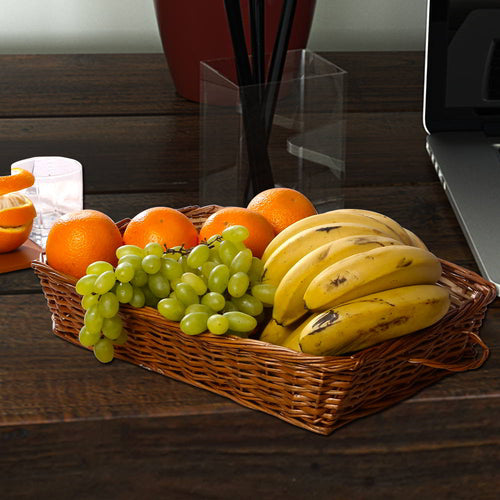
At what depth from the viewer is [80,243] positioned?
2.23 ft

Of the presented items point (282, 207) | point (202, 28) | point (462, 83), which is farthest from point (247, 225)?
point (202, 28)

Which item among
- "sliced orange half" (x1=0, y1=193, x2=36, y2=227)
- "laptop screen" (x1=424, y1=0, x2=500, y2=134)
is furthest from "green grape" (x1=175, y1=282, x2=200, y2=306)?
"laptop screen" (x1=424, y1=0, x2=500, y2=134)

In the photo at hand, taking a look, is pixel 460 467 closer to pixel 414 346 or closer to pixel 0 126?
pixel 414 346

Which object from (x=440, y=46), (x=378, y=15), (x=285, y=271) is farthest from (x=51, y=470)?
(x=378, y=15)

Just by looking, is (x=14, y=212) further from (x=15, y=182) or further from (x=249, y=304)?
(x=249, y=304)

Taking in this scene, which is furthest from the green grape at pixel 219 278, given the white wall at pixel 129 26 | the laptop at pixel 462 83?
the white wall at pixel 129 26

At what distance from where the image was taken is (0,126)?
3.77 feet

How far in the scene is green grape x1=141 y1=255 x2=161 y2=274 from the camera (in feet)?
1.95

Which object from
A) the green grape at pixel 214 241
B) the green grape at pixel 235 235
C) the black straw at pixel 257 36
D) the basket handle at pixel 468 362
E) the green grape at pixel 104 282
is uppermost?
the black straw at pixel 257 36

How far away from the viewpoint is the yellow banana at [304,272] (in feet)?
1.89

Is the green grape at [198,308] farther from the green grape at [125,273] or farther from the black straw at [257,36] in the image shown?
the black straw at [257,36]

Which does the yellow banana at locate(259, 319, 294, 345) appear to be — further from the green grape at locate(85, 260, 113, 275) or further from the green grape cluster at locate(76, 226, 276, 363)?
the green grape at locate(85, 260, 113, 275)

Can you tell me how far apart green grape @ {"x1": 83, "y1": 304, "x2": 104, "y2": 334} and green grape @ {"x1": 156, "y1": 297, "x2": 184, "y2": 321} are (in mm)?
44

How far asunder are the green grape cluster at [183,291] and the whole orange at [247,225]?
0.08m
